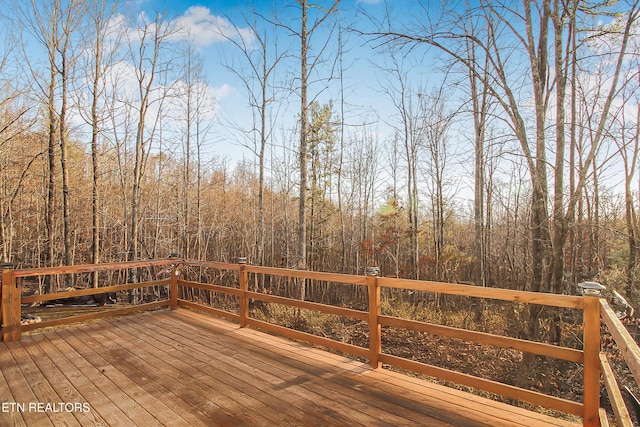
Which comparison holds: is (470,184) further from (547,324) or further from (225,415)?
(225,415)

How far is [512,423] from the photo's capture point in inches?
84.2

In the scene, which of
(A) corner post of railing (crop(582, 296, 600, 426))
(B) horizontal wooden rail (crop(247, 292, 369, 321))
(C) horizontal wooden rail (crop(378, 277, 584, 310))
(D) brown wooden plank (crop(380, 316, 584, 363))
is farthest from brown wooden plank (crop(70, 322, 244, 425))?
(A) corner post of railing (crop(582, 296, 600, 426))

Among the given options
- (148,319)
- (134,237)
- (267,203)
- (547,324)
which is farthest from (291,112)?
(547,324)

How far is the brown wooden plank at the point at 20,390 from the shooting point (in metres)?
2.26

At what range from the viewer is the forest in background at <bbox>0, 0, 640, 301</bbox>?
5297mm

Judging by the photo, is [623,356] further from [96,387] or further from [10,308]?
[10,308]

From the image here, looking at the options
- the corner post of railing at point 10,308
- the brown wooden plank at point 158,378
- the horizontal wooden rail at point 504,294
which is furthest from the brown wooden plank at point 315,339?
the corner post of railing at point 10,308

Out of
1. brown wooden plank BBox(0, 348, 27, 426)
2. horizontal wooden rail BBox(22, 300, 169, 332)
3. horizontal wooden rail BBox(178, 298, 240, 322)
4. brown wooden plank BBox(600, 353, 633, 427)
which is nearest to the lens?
brown wooden plank BBox(600, 353, 633, 427)

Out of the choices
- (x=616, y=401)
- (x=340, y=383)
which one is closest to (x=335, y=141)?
(x=340, y=383)

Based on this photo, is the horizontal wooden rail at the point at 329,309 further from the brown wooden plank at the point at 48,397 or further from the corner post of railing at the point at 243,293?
the brown wooden plank at the point at 48,397

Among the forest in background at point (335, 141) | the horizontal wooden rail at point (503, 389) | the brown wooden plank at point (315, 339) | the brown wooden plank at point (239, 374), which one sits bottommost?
the brown wooden plank at point (239, 374)

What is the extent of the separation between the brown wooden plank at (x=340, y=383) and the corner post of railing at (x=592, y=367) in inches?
27.4

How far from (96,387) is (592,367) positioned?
11.5ft

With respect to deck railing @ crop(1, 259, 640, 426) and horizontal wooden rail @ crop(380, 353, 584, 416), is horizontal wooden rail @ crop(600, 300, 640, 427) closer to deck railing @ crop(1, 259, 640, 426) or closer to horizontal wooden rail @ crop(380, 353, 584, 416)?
deck railing @ crop(1, 259, 640, 426)
